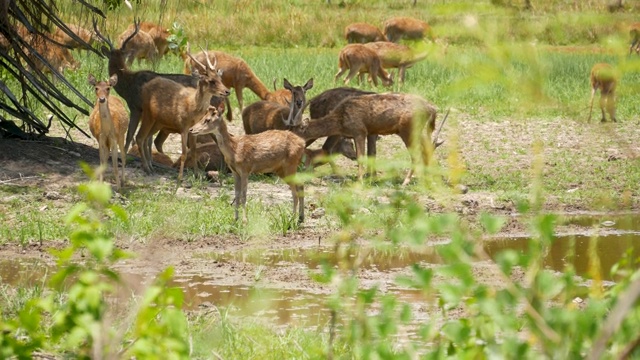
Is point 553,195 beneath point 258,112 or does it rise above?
beneath

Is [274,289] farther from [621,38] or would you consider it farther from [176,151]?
[176,151]

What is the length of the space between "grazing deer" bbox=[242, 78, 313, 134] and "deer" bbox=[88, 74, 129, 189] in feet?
6.36

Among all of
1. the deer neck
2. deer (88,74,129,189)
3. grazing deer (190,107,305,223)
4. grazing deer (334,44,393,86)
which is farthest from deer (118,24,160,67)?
grazing deer (190,107,305,223)

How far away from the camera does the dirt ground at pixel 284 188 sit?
959cm

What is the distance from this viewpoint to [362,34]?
29688mm

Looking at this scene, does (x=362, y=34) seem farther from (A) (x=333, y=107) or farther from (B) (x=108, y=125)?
(B) (x=108, y=125)

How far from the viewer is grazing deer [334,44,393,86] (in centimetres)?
2247

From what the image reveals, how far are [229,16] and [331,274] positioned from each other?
2865cm

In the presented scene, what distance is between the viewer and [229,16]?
32.4 m

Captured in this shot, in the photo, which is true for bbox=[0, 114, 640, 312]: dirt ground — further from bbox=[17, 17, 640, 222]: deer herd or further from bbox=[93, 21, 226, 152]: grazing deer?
bbox=[93, 21, 226, 152]: grazing deer

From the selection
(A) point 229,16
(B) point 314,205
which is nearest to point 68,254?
(B) point 314,205

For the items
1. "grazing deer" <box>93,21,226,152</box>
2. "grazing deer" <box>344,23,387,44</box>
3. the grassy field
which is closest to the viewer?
the grassy field

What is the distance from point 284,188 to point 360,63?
31.1ft

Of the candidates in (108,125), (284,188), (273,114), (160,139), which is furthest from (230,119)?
(108,125)
